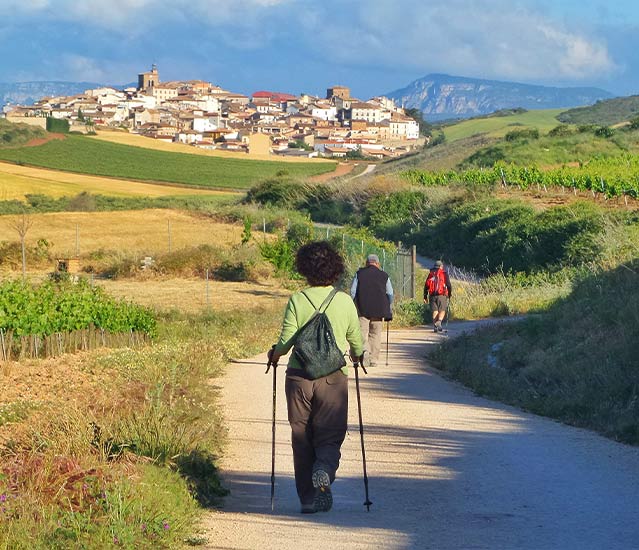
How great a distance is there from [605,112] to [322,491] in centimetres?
17804

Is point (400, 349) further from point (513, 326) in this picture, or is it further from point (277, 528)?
point (277, 528)

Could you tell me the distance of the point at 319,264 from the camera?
809cm

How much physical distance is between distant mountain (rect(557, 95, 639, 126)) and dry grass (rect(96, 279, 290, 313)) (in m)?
135

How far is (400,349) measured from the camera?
1998cm

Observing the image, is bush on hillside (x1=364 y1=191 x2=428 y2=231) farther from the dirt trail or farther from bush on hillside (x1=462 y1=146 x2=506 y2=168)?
the dirt trail

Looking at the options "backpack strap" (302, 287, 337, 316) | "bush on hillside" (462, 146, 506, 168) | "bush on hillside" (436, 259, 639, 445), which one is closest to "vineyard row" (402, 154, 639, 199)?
"bush on hillside" (462, 146, 506, 168)

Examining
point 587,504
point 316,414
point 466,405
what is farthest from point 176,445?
point 466,405

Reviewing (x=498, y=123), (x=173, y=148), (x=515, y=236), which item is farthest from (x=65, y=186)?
(x=498, y=123)

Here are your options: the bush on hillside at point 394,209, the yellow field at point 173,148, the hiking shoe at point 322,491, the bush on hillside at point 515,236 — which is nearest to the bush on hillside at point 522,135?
the bush on hillside at point 394,209

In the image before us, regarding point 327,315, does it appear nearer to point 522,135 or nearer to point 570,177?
point 570,177

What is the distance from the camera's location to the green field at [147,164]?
10206 cm

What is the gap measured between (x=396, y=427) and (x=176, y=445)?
3198 millimetres

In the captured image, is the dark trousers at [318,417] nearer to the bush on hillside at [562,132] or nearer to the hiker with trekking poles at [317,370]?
the hiker with trekking poles at [317,370]

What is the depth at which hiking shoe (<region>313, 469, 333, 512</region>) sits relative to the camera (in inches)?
305
